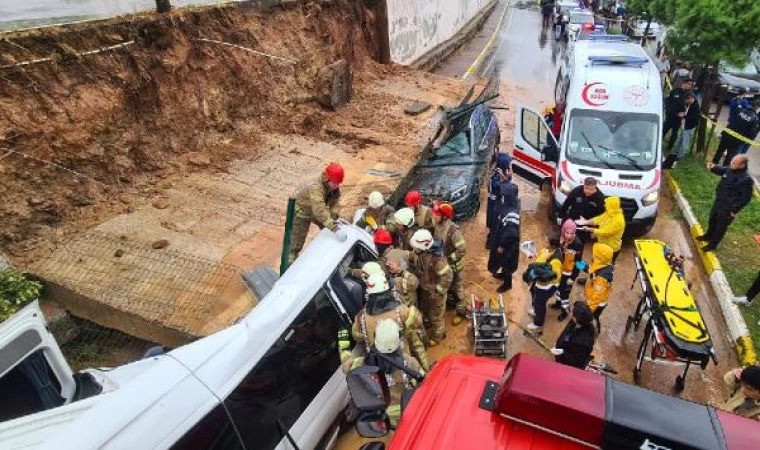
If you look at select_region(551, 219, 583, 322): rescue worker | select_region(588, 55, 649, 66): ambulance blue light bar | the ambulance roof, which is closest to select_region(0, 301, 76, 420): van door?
select_region(551, 219, 583, 322): rescue worker

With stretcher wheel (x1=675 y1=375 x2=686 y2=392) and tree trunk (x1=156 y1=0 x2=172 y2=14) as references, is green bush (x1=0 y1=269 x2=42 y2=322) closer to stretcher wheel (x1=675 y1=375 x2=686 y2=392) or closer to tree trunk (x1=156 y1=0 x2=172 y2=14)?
tree trunk (x1=156 y1=0 x2=172 y2=14)

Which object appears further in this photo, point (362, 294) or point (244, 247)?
point (244, 247)

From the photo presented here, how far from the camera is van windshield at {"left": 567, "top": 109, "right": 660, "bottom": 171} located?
8.78 metres

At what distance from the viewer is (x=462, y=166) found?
973 cm

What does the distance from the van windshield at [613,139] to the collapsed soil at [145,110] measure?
3160mm

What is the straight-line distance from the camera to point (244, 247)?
6.89 m

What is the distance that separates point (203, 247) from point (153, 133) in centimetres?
288

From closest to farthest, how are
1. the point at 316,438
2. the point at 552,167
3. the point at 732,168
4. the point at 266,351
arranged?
the point at 266,351
the point at 316,438
the point at 732,168
the point at 552,167

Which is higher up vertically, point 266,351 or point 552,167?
point 266,351

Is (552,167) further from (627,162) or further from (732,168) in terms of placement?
(732,168)

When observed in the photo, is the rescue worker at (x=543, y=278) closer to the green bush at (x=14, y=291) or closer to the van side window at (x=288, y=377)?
the van side window at (x=288, y=377)

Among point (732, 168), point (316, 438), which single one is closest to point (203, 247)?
point (316, 438)

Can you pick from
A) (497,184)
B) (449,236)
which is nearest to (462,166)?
(497,184)

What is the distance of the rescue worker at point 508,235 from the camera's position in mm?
6910
